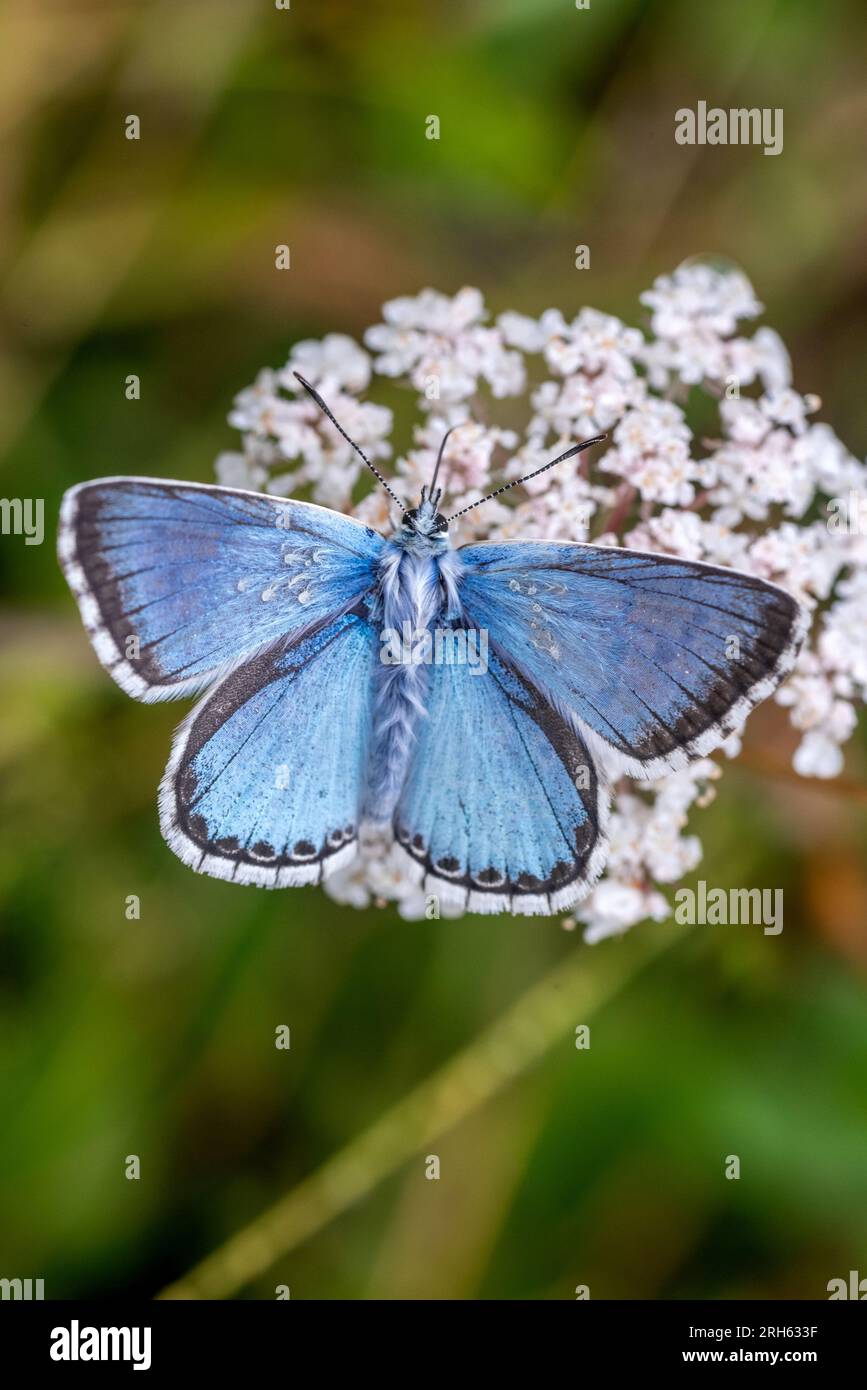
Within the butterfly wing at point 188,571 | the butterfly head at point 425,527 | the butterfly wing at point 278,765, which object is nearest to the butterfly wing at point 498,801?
the butterfly wing at point 278,765

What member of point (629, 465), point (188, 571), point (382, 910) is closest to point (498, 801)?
point (188, 571)

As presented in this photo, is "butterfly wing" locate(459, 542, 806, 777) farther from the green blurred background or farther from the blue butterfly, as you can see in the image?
the green blurred background

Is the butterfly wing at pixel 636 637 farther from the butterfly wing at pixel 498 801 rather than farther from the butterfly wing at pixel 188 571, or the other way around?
the butterfly wing at pixel 188 571

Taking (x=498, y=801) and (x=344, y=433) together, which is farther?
(x=344, y=433)

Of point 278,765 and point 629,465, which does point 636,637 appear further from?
point 278,765

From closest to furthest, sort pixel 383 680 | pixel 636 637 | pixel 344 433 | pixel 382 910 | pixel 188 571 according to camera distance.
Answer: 1. pixel 636 637
2. pixel 188 571
3. pixel 383 680
4. pixel 344 433
5. pixel 382 910

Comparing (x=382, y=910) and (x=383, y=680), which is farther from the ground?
(x=383, y=680)

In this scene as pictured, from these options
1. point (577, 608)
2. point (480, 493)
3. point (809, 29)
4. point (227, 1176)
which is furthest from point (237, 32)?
point (227, 1176)
